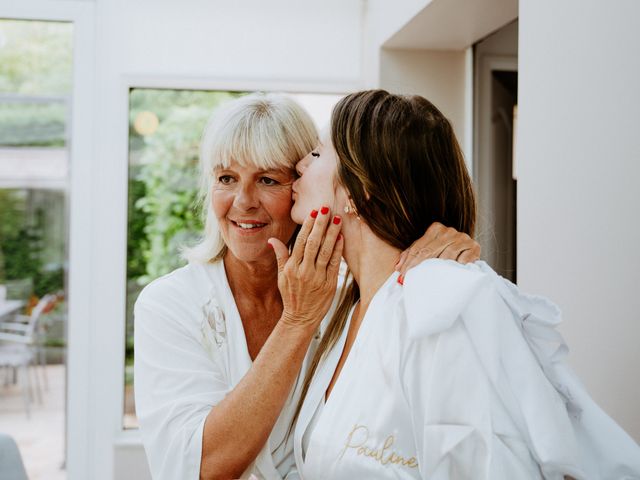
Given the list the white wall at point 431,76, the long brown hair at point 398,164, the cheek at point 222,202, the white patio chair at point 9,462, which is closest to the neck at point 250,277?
the cheek at point 222,202

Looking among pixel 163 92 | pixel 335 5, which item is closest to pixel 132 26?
pixel 163 92

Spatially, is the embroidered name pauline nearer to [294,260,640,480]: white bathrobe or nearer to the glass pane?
[294,260,640,480]: white bathrobe

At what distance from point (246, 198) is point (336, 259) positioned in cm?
32

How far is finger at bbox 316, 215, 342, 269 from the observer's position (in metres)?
1.43

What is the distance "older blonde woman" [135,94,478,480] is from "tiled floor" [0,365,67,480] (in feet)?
8.83

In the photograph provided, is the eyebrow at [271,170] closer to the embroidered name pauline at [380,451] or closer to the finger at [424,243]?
the finger at [424,243]

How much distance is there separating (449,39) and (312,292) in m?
1.98

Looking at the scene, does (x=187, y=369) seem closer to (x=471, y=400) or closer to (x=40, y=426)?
(x=471, y=400)

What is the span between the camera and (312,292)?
1.46m

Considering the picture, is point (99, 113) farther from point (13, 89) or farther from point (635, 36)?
point (635, 36)

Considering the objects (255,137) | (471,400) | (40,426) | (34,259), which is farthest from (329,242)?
(34,259)

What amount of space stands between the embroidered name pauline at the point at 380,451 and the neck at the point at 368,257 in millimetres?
316

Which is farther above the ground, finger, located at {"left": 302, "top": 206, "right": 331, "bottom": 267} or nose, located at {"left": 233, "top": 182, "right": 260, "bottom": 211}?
nose, located at {"left": 233, "top": 182, "right": 260, "bottom": 211}

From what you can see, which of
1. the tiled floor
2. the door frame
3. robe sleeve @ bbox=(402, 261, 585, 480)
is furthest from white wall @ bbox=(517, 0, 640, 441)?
the tiled floor
